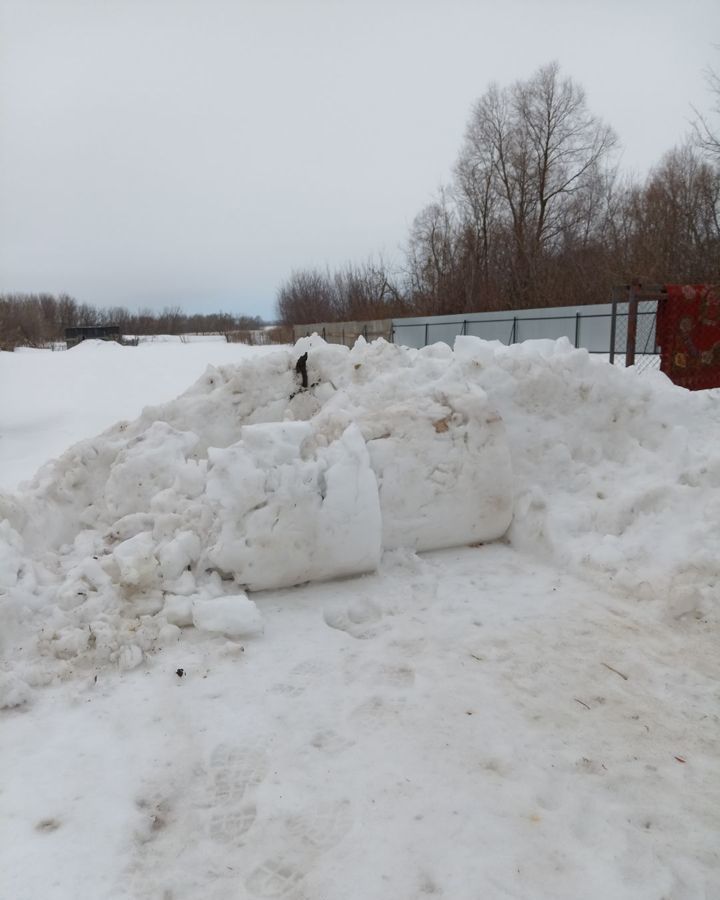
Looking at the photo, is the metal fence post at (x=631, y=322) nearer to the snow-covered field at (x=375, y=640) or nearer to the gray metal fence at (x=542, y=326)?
the snow-covered field at (x=375, y=640)

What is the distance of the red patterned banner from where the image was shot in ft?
20.7

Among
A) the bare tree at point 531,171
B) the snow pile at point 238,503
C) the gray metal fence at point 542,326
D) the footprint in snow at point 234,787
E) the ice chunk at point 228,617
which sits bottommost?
the footprint in snow at point 234,787

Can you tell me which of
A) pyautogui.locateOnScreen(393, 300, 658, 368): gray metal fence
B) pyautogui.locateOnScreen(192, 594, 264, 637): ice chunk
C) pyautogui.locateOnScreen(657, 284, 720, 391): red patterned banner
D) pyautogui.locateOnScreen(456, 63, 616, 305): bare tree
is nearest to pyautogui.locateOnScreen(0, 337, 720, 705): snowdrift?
pyautogui.locateOnScreen(192, 594, 264, 637): ice chunk

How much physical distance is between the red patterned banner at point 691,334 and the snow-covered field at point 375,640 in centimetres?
161

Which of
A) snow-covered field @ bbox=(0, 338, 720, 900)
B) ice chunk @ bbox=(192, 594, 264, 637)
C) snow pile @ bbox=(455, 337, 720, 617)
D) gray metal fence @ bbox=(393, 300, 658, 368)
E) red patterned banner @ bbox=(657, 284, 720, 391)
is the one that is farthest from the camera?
gray metal fence @ bbox=(393, 300, 658, 368)

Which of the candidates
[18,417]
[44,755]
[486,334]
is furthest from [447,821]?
[486,334]

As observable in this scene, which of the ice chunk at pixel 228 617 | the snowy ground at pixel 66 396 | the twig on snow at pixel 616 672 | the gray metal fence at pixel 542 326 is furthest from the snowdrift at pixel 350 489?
the gray metal fence at pixel 542 326

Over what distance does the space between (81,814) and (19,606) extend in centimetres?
130

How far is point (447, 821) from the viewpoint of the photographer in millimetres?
1981

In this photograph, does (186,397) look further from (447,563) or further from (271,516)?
(447,563)

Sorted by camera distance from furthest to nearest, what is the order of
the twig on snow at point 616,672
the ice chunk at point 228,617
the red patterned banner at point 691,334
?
the red patterned banner at point 691,334
the ice chunk at point 228,617
the twig on snow at point 616,672

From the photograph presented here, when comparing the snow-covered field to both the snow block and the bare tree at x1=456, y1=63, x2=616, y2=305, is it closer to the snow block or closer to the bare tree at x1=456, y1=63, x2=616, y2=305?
the snow block

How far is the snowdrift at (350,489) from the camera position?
3.26m

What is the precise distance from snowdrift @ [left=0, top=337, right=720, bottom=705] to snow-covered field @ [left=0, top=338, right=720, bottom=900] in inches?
0.7
